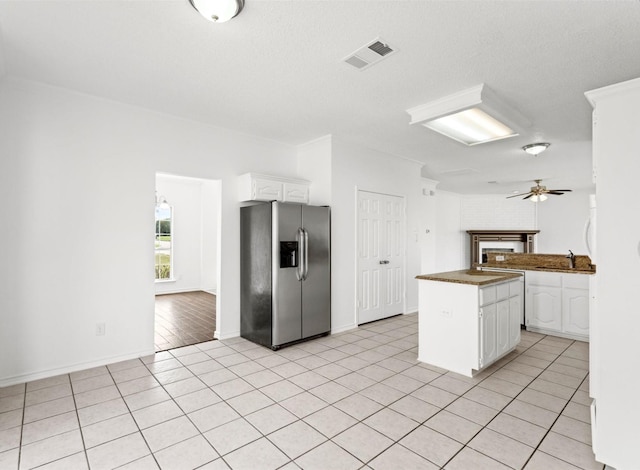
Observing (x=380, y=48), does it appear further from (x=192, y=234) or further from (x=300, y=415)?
(x=192, y=234)

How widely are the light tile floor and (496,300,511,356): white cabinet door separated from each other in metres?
0.19

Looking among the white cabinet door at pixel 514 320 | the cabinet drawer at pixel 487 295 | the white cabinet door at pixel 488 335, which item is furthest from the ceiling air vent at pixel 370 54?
the white cabinet door at pixel 514 320

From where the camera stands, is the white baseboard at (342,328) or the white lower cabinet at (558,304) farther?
the white baseboard at (342,328)

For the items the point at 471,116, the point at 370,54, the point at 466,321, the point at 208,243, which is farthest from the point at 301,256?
the point at 208,243

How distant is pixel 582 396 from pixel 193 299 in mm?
6496

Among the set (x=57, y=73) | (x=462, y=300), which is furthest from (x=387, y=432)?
(x=57, y=73)

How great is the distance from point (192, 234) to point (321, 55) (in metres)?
6.50

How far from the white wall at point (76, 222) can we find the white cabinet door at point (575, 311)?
515cm

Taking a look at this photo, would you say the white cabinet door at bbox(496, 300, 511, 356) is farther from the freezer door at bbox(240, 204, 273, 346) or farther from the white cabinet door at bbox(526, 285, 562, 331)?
the freezer door at bbox(240, 204, 273, 346)

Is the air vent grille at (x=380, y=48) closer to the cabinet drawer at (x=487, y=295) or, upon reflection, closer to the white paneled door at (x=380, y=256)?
the cabinet drawer at (x=487, y=295)

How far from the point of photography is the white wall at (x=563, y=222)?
908 centimetres

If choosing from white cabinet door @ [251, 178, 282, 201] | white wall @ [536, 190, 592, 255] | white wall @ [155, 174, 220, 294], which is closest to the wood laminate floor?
white wall @ [155, 174, 220, 294]

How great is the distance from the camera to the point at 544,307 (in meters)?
4.64

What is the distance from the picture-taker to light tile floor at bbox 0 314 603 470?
197 centimetres
